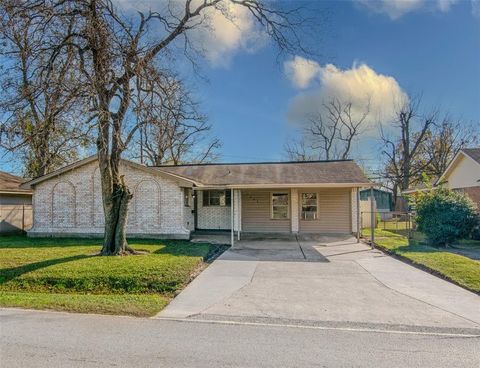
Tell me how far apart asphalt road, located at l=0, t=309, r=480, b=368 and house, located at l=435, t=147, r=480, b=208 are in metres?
15.0

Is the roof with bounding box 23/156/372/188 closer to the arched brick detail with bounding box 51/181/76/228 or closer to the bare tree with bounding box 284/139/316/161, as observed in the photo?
the arched brick detail with bounding box 51/181/76/228

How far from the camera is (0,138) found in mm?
9109

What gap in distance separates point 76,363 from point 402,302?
562cm

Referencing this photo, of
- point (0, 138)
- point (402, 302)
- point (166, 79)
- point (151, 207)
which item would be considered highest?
point (166, 79)

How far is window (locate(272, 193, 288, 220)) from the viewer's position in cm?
1727

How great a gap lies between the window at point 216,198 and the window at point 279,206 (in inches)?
91.0

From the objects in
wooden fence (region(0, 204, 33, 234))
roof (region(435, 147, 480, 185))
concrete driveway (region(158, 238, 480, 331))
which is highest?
roof (region(435, 147, 480, 185))

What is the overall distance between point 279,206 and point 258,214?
115 centimetres

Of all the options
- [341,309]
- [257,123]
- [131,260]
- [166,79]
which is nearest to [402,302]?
[341,309]

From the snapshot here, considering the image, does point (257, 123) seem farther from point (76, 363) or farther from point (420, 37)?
point (76, 363)

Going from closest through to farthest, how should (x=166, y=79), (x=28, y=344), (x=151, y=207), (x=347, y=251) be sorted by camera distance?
1. (x=28, y=344)
2. (x=166, y=79)
3. (x=347, y=251)
4. (x=151, y=207)

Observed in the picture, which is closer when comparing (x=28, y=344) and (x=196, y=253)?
(x=28, y=344)

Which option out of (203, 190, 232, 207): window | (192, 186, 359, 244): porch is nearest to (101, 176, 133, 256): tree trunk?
(192, 186, 359, 244): porch

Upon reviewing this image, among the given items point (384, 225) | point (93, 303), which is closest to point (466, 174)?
point (384, 225)
